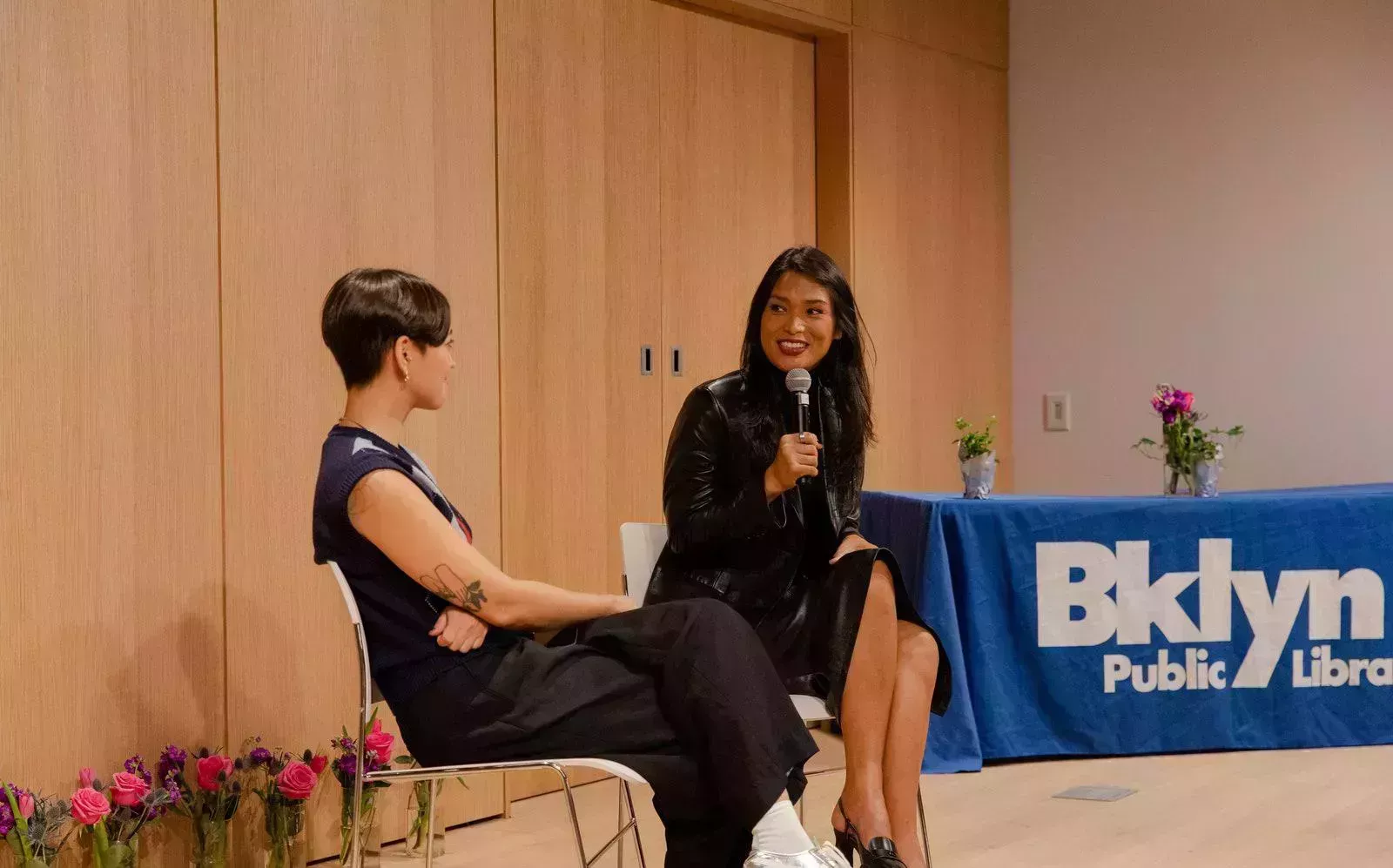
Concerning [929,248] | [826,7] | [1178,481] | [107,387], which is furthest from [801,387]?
[929,248]

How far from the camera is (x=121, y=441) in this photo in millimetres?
2891

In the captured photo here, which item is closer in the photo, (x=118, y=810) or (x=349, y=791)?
(x=118, y=810)

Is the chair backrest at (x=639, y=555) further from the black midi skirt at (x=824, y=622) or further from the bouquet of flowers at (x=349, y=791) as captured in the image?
the bouquet of flowers at (x=349, y=791)

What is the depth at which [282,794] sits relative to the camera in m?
3.06

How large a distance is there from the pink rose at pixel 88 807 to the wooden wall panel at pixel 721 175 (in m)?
2.02

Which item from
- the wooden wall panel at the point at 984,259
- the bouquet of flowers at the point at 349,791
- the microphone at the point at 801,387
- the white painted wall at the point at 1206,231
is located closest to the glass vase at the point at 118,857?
the bouquet of flowers at the point at 349,791

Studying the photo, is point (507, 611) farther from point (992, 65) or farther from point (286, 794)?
point (992, 65)

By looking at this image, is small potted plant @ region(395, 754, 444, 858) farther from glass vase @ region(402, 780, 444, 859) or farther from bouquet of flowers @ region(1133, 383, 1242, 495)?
bouquet of flowers @ region(1133, 383, 1242, 495)

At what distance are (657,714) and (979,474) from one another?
7.17 ft

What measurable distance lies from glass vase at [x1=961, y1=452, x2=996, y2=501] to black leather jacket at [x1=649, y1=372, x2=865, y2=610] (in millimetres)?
1336

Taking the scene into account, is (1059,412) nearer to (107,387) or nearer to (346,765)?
(346,765)

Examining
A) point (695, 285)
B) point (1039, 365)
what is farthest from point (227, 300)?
point (1039, 365)

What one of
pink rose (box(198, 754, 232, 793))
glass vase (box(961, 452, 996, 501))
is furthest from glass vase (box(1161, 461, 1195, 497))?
pink rose (box(198, 754, 232, 793))

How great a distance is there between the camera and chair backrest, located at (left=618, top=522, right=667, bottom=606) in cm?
267
